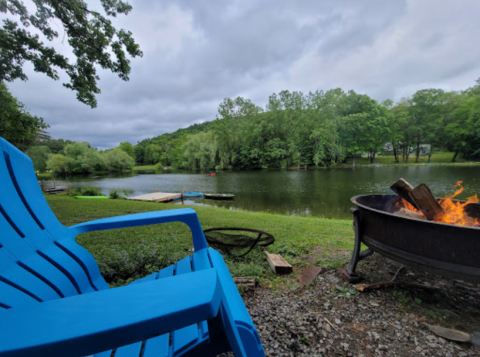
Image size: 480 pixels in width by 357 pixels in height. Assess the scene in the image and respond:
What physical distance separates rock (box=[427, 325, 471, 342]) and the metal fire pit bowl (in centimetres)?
35

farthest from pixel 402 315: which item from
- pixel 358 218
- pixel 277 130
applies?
pixel 277 130

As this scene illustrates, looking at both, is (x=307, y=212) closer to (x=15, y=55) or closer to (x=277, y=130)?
(x=15, y=55)

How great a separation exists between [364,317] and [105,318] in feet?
5.87

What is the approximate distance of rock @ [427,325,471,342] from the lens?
1.30m

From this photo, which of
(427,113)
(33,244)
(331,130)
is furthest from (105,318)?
(427,113)

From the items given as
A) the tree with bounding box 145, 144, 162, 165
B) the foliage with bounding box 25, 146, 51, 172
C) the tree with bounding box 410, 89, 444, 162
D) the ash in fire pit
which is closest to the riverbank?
the ash in fire pit

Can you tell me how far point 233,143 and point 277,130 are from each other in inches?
357

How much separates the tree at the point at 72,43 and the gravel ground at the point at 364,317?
259 inches

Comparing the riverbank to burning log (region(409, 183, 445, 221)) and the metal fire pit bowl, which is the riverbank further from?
burning log (region(409, 183, 445, 221))

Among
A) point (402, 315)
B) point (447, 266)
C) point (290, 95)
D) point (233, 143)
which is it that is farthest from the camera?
point (233, 143)

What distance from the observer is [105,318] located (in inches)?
17.1

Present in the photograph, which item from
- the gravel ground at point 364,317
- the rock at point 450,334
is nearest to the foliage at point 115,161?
the gravel ground at point 364,317

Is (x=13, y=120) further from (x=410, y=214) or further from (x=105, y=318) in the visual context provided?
(x=410, y=214)

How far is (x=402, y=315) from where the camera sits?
1.53m
